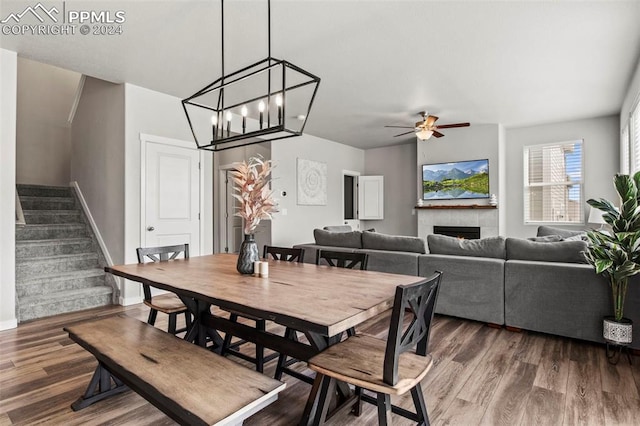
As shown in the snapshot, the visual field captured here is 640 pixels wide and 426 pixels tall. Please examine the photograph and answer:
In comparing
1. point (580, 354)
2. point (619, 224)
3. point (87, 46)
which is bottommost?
point (580, 354)

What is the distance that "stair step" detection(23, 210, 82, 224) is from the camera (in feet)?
15.8

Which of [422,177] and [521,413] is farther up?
[422,177]

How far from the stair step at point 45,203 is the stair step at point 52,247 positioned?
0.93 m

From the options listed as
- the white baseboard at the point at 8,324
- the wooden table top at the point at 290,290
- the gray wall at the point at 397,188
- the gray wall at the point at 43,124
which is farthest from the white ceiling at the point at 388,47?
the gray wall at the point at 397,188

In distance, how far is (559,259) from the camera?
3.14 m

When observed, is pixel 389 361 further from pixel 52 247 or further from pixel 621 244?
pixel 52 247

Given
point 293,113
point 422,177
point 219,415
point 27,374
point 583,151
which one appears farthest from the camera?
point 422,177

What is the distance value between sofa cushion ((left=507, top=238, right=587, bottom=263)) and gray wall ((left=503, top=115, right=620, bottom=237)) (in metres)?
3.86

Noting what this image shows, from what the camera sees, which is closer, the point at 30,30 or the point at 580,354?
the point at 580,354

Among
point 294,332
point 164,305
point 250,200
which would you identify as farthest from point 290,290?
point 164,305

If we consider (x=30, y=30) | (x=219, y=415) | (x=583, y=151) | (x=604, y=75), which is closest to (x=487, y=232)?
(x=583, y=151)

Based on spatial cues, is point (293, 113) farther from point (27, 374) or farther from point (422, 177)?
point (27, 374)

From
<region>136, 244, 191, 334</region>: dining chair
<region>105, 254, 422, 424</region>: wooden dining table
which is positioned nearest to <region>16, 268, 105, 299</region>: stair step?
<region>136, 244, 191, 334</region>: dining chair

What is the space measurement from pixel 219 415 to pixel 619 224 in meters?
3.18
